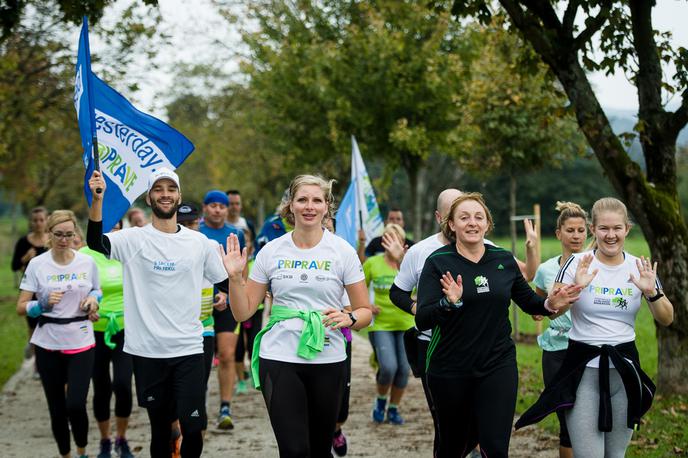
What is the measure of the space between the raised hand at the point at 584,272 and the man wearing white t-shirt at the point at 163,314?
8.63ft

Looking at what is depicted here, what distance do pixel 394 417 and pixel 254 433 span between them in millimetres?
1499

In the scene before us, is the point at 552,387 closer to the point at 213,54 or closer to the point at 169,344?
the point at 169,344

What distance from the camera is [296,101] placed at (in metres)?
24.2

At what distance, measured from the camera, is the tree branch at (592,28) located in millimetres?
9199

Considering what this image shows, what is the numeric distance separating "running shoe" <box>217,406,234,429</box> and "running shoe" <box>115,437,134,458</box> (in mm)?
1426

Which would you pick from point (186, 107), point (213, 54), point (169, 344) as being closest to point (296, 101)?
point (213, 54)

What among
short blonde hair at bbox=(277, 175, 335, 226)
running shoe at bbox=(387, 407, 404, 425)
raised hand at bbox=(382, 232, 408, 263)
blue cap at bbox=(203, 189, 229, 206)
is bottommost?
running shoe at bbox=(387, 407, 404, 425)

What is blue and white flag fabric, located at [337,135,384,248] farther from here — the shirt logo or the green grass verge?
the shirt logo

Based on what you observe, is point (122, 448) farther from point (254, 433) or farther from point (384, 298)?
point (384, 298)

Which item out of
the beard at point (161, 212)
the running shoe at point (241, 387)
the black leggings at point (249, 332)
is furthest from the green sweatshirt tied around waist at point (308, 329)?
the running shoe at point (241, 387)

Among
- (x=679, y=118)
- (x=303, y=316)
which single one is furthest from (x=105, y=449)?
(x=679, y=118)

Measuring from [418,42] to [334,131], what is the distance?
9.66 feet

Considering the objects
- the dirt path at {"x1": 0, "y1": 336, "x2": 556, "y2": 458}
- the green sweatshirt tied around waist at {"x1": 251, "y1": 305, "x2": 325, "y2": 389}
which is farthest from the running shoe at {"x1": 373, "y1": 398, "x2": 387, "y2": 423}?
the green sweatshirt tied around waist at {"x1": 251, "y1": 305, "x2": 325, "y2": 389}

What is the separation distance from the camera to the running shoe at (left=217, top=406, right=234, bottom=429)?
31.3 ft
